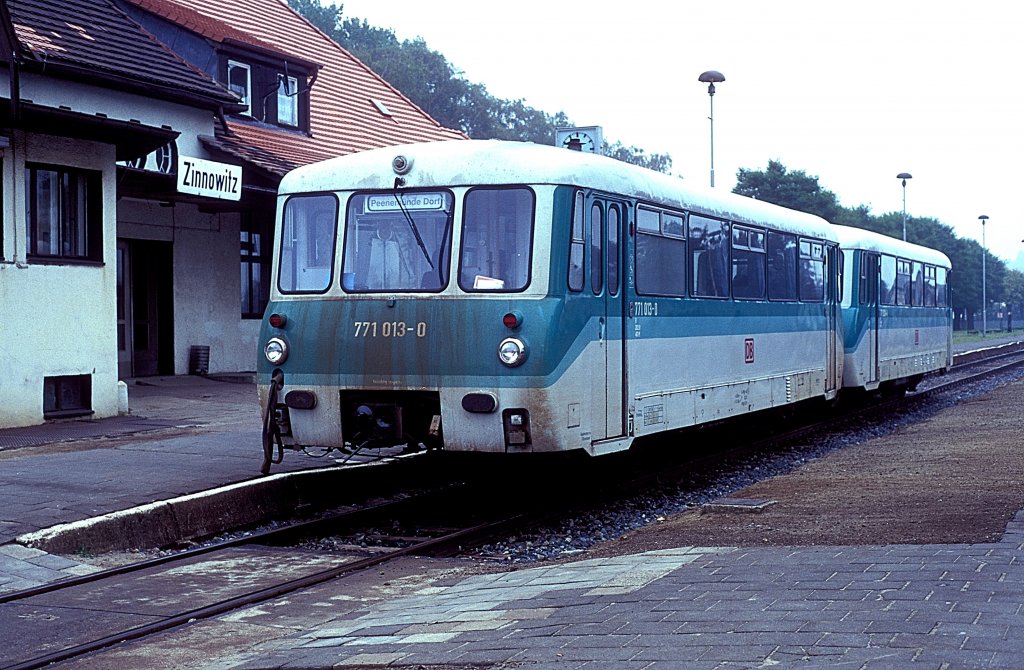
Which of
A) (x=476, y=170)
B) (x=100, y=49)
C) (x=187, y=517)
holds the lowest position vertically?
(x=187, y=517)

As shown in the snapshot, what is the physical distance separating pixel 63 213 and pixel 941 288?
19367mm

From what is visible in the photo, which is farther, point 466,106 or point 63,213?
point 466,106

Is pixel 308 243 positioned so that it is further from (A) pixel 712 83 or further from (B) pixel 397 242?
(A) pixel 712 83

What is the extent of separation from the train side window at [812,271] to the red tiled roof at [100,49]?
8838mm

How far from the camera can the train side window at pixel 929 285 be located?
2675 centimetres

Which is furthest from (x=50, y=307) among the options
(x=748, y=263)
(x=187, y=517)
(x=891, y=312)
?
(x=891, y=312)

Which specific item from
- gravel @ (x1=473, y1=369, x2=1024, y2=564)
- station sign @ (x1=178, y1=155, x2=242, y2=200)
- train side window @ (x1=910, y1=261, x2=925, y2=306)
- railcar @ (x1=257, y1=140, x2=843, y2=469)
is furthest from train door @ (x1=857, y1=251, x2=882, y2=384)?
station sign @ (x1=178, y1=155, x2=242, y2=200)

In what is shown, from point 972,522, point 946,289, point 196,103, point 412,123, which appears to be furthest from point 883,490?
point 412,123

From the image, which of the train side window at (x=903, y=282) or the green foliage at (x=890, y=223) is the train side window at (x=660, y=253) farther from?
the green foliage at (x=890, y=223)

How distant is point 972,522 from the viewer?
8.94 metres

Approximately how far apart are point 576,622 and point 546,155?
5.13 meters

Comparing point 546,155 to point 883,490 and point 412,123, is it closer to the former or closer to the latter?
point 883,490

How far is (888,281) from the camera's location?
75.9ft

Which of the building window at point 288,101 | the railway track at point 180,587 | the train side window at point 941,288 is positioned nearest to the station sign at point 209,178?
the building window at point 288,101
